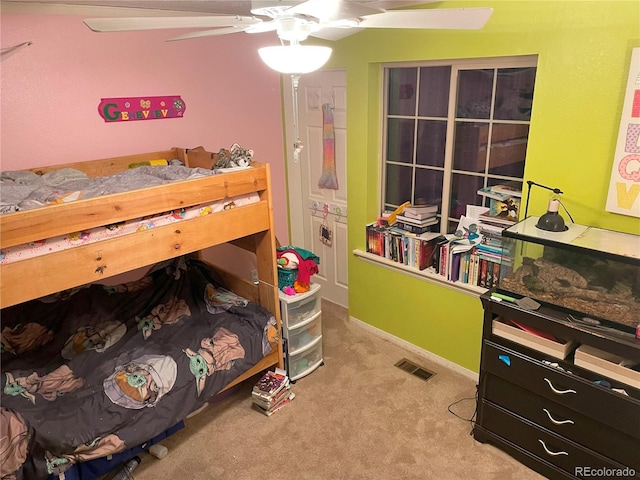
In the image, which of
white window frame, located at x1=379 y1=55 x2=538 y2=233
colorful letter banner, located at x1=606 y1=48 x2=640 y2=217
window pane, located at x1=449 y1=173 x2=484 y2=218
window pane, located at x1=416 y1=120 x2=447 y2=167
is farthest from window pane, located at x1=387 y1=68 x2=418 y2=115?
colorful letter banner, located at x1=606 y1=48 x2=640 y2=217

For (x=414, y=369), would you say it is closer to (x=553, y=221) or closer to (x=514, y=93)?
(x=553, y=221)

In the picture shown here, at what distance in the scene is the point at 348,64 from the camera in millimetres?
3227

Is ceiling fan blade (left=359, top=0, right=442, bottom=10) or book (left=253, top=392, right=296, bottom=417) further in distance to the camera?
book (left=253, top=392, right=296, bottom=417)

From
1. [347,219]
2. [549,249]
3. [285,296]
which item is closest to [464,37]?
[549,249]

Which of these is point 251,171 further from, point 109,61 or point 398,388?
point 398,388

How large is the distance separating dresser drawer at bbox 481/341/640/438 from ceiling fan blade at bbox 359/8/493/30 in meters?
1.54

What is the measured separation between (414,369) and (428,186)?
129cm

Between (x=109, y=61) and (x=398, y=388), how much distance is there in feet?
9.20

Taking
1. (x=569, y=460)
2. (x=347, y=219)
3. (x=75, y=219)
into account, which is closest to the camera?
(x=75, y=219)

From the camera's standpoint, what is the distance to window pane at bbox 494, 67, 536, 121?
2.58 metres

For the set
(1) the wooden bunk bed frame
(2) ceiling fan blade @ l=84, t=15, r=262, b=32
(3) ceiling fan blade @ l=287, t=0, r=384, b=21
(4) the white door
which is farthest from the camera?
(4) the white door

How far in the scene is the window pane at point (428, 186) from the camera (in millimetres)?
3156

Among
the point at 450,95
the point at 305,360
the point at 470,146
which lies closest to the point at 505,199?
the point at 470,146

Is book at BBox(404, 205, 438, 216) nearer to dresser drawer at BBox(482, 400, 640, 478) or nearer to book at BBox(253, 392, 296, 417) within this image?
dresser drawer at BBox(482, 400, 640, 478)
